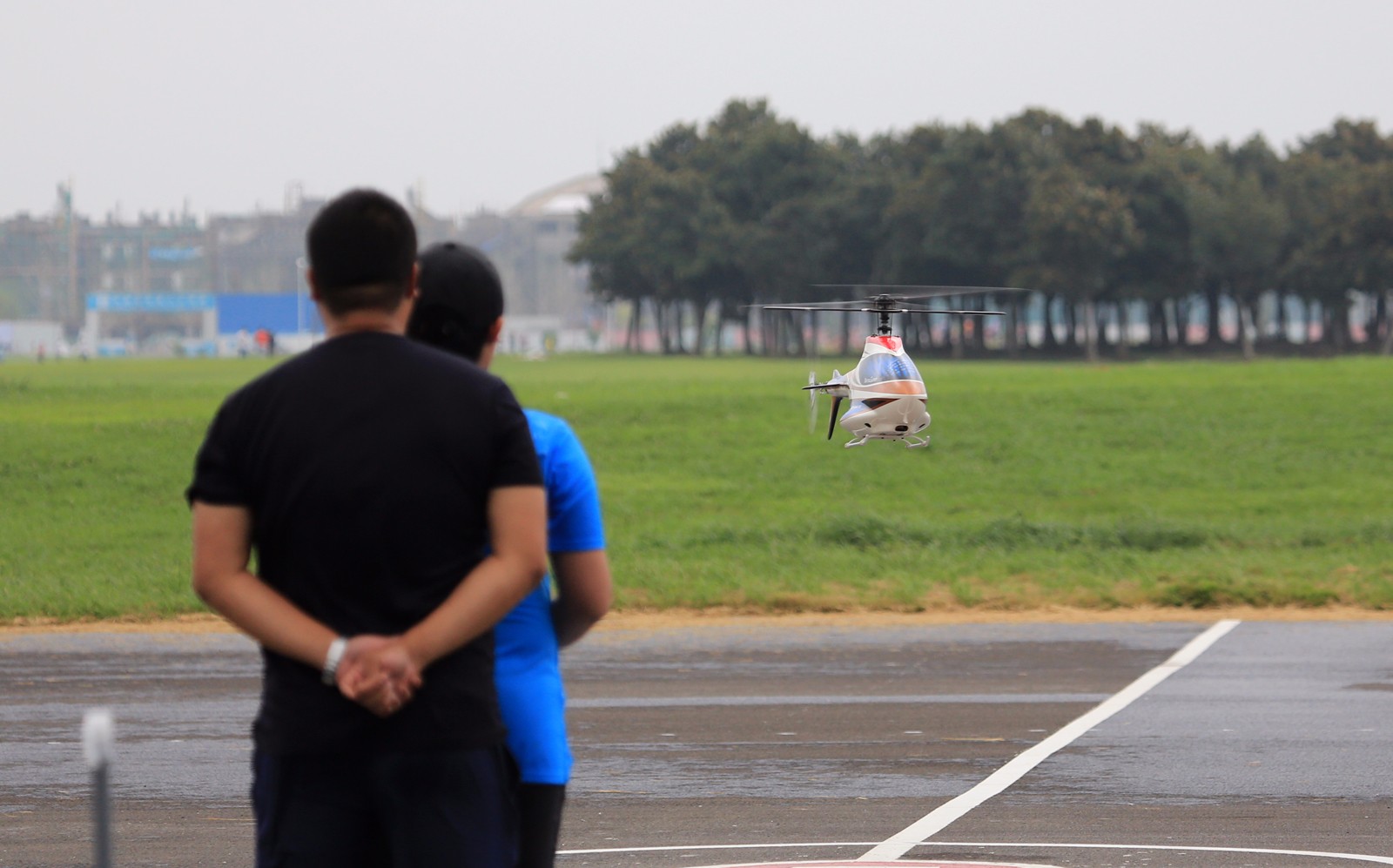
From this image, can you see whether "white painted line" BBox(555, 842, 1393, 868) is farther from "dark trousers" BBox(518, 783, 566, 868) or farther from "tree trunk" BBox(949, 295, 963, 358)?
"tree trunk" BBox(949, 295, 963, 358)

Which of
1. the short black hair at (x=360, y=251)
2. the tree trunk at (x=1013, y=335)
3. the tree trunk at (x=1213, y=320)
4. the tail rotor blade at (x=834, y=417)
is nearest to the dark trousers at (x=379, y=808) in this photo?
the short black hair at (x=360, y=251)

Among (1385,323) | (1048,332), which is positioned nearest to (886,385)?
(1048,332)

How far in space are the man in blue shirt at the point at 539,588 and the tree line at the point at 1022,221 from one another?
8081 cm

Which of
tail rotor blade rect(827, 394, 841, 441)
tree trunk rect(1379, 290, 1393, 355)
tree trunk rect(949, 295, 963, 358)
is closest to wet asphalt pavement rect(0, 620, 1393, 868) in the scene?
tail rotor blade rect(827, 394, 841, 441)

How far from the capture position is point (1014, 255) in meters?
88.4

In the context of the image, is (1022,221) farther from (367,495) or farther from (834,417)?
(367,495)

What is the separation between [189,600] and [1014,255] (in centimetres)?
7264

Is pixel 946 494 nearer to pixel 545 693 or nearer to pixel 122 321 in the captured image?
pixel 545 693

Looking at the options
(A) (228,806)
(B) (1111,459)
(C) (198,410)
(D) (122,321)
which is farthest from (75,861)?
(D) (122,321)

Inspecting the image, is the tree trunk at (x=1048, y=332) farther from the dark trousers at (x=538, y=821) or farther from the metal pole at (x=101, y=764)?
the metal pole at (x=101, y=764)

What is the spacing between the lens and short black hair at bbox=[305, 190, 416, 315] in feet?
12.8

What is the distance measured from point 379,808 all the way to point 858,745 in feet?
25.3

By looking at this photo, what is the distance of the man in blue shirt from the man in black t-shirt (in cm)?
22

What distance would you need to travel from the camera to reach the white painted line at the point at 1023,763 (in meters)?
8.39
